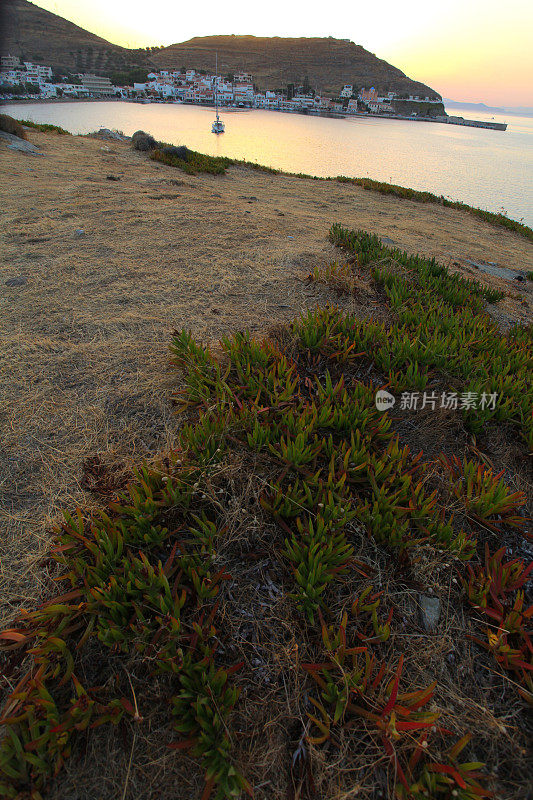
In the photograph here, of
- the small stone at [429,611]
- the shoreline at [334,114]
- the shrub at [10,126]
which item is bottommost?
the small stone at [429,611]

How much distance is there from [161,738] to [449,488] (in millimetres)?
2019

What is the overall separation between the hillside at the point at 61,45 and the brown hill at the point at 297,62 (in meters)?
25.1

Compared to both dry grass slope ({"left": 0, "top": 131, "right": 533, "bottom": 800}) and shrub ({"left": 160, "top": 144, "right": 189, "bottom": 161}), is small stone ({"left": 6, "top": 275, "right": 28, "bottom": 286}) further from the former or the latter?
shrub ({"left": 160, "top": 144, "right": 189, "bottom": 161})

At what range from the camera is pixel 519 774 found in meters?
1.40

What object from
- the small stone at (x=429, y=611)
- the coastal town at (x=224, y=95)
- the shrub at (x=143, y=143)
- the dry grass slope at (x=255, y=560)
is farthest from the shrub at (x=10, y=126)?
the coastal town at (x=224, y=95)

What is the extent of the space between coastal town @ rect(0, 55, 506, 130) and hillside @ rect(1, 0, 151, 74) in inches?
256

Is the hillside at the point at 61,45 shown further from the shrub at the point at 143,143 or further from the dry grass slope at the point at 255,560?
the dry grass slope at the point at 255,560

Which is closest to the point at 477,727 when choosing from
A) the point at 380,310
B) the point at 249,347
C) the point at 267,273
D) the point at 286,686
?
the point at 286,686

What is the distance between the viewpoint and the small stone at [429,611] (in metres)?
1.82

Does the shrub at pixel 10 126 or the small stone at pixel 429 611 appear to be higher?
the shrub at pixel 10 126

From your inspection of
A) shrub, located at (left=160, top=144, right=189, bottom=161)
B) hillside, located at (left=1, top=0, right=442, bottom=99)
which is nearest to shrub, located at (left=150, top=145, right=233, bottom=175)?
shrub, located at (left=160, top=144, right=189, bottom=161)

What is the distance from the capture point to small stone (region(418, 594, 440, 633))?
1818mm

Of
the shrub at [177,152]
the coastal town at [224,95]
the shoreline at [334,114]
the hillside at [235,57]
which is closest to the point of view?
the shrub at [177,152]

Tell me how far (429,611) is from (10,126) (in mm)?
17144
